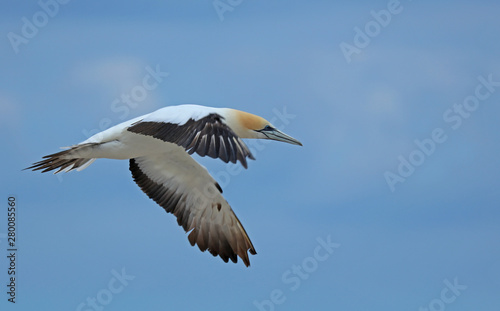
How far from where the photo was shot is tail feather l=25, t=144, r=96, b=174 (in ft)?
39.1

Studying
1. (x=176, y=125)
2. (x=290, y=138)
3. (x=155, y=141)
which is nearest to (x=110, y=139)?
(x=155, y=141)

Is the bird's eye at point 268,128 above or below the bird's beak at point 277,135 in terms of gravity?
above

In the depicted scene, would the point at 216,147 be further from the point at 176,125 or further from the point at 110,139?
the point at 110,139

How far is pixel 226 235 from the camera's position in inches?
522

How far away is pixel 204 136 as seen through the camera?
9992 mm

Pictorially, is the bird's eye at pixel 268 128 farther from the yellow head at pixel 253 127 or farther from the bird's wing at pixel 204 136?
the bird's wing at pixel 204 136

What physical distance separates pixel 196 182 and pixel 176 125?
114 inches

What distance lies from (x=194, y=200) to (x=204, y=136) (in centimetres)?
348

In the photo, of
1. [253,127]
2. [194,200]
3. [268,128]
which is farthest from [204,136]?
[194,200]

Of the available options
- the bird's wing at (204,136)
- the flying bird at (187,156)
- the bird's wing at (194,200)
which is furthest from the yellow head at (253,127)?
the bird's wing at (194,200)

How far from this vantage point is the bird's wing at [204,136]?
9555 millimetres

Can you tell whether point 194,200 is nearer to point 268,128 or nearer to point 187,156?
point 187,156

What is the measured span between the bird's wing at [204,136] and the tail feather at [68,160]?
1275 mm

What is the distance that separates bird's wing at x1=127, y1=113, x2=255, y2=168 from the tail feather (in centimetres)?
127
